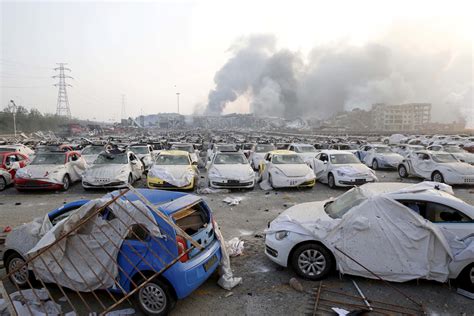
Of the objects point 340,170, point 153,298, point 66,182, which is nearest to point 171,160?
point 66,182

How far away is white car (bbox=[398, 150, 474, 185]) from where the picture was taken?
11414 millimetres

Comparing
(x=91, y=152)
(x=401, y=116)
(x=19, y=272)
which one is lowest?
(x=19, y=272)

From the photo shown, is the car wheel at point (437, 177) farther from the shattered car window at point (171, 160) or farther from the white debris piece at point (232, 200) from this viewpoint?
the shattered car window at point (171, 160)

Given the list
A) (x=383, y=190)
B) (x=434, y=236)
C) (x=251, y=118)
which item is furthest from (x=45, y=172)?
(x=251, y=118)

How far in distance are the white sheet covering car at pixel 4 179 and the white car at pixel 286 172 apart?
30.9ft

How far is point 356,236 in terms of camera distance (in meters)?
4.34

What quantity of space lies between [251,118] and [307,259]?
168 meters

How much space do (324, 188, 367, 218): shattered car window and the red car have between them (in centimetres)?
1159

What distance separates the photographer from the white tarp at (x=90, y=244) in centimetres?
371

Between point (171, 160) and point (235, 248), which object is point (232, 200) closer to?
point (171, 160)

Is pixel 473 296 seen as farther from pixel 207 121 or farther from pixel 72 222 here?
pixel 207 121

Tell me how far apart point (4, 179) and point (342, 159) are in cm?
1268

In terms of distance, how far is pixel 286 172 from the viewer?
1112cm

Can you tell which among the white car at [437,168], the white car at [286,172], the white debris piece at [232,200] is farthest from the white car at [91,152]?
the white car at [437,168]
